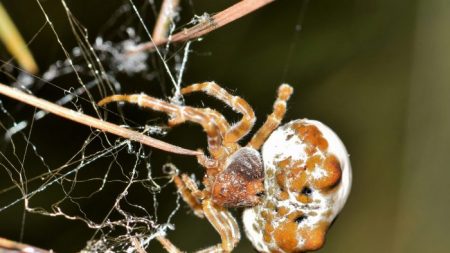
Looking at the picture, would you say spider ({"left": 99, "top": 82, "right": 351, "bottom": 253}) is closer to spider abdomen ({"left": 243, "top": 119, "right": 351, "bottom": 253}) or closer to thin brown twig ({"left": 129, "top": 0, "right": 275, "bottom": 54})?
spider abdomen ({"left": 243, "top": 119, "right": 351, "bottom": 253})

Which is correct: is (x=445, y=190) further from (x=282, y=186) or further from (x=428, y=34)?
(x=282, y=186)

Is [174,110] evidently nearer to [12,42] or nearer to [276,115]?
[276,115]

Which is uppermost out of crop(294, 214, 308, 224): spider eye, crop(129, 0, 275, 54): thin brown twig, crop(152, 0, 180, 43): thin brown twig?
crop(152, 0, 180, 43): thin brown twig

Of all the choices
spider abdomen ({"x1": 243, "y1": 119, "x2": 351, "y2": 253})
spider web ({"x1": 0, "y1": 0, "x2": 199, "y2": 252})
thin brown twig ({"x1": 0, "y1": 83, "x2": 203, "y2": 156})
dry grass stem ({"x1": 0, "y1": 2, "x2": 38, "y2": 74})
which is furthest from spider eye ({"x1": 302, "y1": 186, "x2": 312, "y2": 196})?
dry grass stem ({"x1": 0, "y1": 2, "x2": 38, "y2": 74})

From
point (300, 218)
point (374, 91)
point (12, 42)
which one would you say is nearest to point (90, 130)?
point (12, 42)

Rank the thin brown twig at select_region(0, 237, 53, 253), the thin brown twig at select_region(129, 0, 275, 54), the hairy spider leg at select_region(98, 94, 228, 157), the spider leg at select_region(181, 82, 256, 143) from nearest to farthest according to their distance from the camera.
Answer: the thin brown twig at select_region(0, 237, 53, 253) → the thin brown twig at select_region(129, 0, 275, 54) → the hairy spider leg at select_region(98, 94, 228, 157) → the spider leg at select_region(181, 82, 256, 143)

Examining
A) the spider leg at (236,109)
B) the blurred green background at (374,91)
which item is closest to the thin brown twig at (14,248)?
the spider leg at (236,109)
